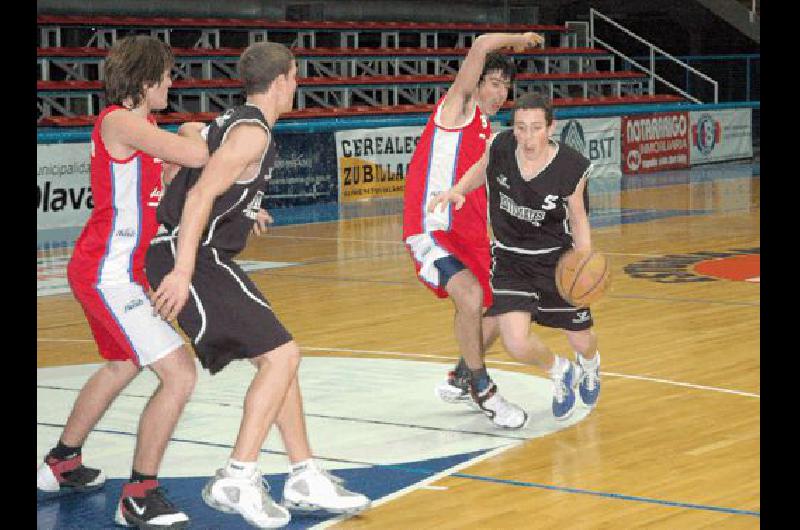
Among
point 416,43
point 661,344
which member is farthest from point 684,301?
point 416,43

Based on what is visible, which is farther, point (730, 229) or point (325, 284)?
point (730, 229)

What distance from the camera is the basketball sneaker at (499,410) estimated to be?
6.48 meters

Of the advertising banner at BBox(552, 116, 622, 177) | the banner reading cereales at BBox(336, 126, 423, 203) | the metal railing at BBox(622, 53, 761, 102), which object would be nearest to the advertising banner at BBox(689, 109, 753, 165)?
the advertising banner at BBox(552, 116, 622, 177)

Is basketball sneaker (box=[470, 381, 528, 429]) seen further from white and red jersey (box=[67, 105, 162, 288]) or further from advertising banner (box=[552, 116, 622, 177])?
advertising banner (box=[552, 116, 622, 177])

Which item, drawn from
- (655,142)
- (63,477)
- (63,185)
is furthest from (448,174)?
(655,142)

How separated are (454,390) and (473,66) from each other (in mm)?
1581

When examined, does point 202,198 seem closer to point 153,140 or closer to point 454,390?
point 153,140

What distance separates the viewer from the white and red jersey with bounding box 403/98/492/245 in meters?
6.99

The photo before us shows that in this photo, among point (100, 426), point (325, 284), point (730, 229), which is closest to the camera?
point (100, 426)

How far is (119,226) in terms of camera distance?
16.8 feet

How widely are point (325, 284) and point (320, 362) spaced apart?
3.44 m
